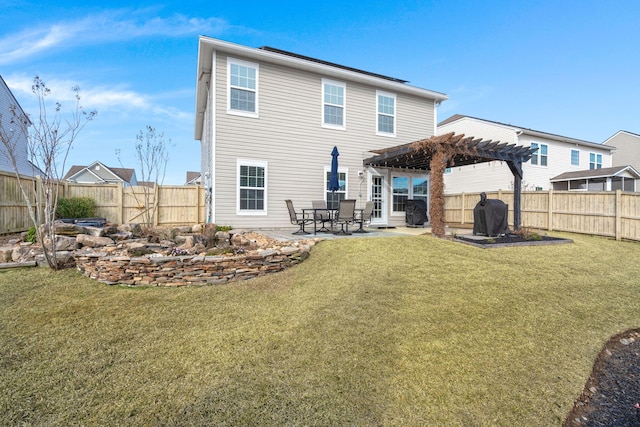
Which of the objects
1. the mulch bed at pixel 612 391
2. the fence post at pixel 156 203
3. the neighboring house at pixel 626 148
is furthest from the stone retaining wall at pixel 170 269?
the neighboring house at pixel 626 148

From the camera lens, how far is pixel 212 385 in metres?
2.33

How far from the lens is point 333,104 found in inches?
424

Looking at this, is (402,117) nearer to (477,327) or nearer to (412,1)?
(412,1)

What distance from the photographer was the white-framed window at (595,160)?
20291 mm

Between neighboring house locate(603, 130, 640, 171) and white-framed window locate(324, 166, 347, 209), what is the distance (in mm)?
25480

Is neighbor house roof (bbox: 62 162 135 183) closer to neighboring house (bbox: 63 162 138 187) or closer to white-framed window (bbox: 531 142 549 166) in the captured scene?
neighboring house (bbox: 63 162 138 187)

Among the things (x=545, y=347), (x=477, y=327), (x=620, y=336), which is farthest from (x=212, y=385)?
(x=620, y=336)

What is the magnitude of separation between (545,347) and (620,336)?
4.15 ft

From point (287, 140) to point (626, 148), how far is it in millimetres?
29037

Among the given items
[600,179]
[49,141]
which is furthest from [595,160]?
[49,141]

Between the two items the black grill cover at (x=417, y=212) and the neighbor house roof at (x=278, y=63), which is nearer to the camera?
the neighbor house roof at (x=278, y=63)

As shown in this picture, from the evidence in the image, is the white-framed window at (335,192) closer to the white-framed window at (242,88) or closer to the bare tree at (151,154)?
the white-framed window at (242,88)

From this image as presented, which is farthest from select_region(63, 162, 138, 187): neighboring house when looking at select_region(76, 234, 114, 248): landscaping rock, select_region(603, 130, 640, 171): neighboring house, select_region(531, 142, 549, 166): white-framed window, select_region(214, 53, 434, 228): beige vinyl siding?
select_region(603, 130, 640, 171): neighboring house

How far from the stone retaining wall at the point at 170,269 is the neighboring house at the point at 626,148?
30828 millimetres
